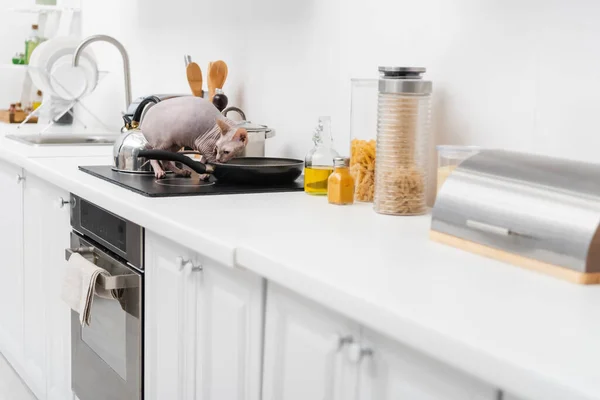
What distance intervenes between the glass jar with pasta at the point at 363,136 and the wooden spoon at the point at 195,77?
91 centimetres

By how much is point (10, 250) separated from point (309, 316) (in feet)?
6.51

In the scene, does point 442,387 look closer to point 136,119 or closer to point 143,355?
point 143,355

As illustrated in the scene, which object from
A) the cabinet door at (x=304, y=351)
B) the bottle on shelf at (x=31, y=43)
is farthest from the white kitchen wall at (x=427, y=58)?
the bottle on shelf at (x=31, y=43)

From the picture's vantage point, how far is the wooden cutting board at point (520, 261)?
1.13m

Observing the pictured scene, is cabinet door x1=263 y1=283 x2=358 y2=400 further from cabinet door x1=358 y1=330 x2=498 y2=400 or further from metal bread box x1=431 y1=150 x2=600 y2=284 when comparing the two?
metal bread box x1=431 y1=150 x2=600 y2=284

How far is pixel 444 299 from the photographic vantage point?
1025 mm

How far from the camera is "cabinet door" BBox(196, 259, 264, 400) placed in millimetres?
1383

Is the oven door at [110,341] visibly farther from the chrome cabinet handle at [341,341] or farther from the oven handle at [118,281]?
the chrome cabinet handle at [341,341]

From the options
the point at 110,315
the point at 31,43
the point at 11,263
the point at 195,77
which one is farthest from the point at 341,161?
the point at 31,43

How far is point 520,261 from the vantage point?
1216 mm

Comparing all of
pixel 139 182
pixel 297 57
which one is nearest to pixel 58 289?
pixel 139 182

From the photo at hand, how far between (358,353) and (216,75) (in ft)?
5.61

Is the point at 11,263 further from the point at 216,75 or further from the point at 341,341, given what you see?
the point at 341,341

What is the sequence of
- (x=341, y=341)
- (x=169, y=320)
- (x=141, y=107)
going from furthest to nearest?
(x=141, y=107), (x=169, y=320), (x=341, y=341)
